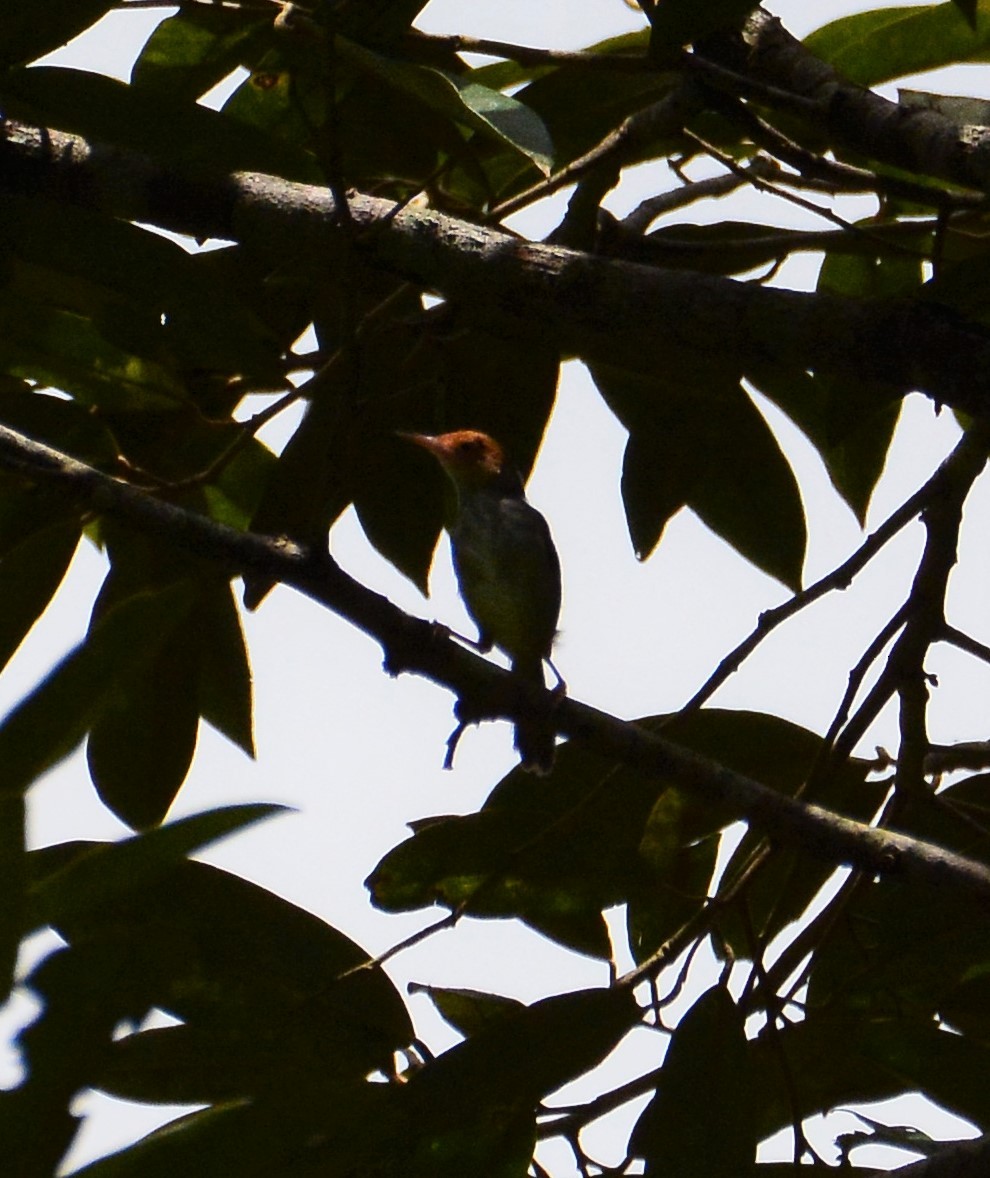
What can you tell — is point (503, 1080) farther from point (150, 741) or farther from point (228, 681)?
point (228, 681)

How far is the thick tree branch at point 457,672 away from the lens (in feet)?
7.29

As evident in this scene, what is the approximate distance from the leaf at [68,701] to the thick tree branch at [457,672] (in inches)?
15.8

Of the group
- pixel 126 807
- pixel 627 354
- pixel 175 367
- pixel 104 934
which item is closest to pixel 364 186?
pixel 175 367

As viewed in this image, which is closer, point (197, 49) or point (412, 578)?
point (197, 49)

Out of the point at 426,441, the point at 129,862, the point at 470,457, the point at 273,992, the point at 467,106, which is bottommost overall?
the point at 129,862

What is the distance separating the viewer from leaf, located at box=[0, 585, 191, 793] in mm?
1392

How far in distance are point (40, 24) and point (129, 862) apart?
1.44 m

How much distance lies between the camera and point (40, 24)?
2.17m

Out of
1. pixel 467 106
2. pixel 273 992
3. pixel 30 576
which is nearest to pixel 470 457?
pixel 30 576

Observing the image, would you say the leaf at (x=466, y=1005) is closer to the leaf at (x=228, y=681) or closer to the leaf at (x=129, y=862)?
the leaf at (x=228, y=681)

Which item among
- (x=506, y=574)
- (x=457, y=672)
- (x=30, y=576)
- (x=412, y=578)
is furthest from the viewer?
(x=506, y=574)

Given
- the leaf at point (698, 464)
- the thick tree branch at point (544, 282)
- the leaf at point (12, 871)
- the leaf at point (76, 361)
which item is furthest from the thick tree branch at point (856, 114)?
the leaf at point (12, 871)

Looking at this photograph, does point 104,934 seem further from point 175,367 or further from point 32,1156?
point 175,367

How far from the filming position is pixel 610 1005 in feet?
7.55
